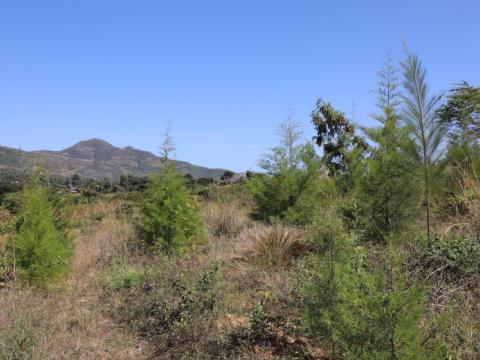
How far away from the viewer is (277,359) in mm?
3631

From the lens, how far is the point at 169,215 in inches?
337

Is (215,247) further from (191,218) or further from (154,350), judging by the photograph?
(154,350)

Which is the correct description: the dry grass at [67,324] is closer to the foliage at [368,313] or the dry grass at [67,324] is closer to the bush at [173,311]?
the bush at [173,311]

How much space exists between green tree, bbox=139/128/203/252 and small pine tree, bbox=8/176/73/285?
1834 mm

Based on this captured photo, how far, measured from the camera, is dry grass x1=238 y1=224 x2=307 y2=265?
6.45 m

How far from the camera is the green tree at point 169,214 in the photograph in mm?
8422

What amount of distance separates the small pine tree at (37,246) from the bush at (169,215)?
6.02 ft

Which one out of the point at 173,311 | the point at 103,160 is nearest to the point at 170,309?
the point at 173,311

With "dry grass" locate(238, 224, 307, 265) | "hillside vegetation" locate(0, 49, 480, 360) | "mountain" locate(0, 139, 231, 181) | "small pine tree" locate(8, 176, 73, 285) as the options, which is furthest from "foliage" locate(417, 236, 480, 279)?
"mountain" locate(0, 139, 231, 181)

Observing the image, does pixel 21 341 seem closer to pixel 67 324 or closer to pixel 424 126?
pixel 67 324

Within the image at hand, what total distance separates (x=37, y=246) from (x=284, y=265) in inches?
141

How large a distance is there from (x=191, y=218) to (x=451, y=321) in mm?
5597

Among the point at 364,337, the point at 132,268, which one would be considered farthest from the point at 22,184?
the point at 364,337

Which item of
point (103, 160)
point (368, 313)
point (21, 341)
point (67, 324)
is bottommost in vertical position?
point (67, 324)
